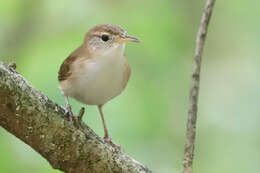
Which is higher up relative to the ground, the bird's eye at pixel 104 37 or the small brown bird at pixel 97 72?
the bird's eye at pixel 104 37

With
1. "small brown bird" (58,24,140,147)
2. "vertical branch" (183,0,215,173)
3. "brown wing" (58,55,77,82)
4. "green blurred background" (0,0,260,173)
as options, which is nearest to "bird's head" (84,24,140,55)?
"small brown bird" (58,24,140,147)

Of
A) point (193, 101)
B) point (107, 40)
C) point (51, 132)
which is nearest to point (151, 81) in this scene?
point (107, 40)

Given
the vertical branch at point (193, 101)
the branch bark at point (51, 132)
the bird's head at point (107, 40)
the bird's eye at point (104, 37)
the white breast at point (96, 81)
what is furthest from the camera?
the bird's eye at point (104, 37)

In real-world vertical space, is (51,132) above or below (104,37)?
below

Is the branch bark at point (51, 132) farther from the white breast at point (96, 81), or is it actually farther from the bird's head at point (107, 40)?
the bird's head at point (107, 40)

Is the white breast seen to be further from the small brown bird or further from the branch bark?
the branch bark

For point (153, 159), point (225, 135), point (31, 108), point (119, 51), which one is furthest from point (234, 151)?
point (31, 108)

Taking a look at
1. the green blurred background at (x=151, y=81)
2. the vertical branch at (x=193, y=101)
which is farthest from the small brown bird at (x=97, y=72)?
the vertical branch at (x=193, y=101)

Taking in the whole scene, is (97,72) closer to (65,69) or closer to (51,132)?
(65,69)

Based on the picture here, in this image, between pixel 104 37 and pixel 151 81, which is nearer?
pixel 104 37
